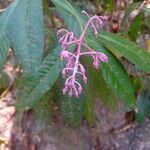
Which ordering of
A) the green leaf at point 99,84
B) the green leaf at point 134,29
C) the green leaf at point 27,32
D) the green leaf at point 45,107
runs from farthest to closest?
1. the green leaf at point 134,29
2. the green leaf at point 45,107
3. the green leaf at point 99,84
4. the green leaf at point 27,32

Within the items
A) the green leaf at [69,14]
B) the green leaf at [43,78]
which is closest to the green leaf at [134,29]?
the green leaf at [69,14]

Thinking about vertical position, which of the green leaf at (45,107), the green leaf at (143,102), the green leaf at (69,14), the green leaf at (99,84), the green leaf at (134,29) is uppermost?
the green leaf at (69,14)

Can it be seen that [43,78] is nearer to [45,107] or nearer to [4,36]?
[4,36]

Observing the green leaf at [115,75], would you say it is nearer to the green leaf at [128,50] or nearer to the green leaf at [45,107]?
the green leaf at [128,50]

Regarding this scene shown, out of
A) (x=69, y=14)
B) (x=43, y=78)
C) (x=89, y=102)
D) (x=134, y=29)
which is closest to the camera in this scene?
(x=43, y=78)

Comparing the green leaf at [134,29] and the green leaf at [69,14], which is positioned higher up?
the green leaf at [69,14]

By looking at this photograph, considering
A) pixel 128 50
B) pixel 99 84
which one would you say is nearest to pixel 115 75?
pixel 128 50

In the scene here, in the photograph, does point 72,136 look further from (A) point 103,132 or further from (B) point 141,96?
(B) point 141,96

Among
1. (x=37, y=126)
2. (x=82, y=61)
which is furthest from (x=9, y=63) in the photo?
(x=82, y=61)
